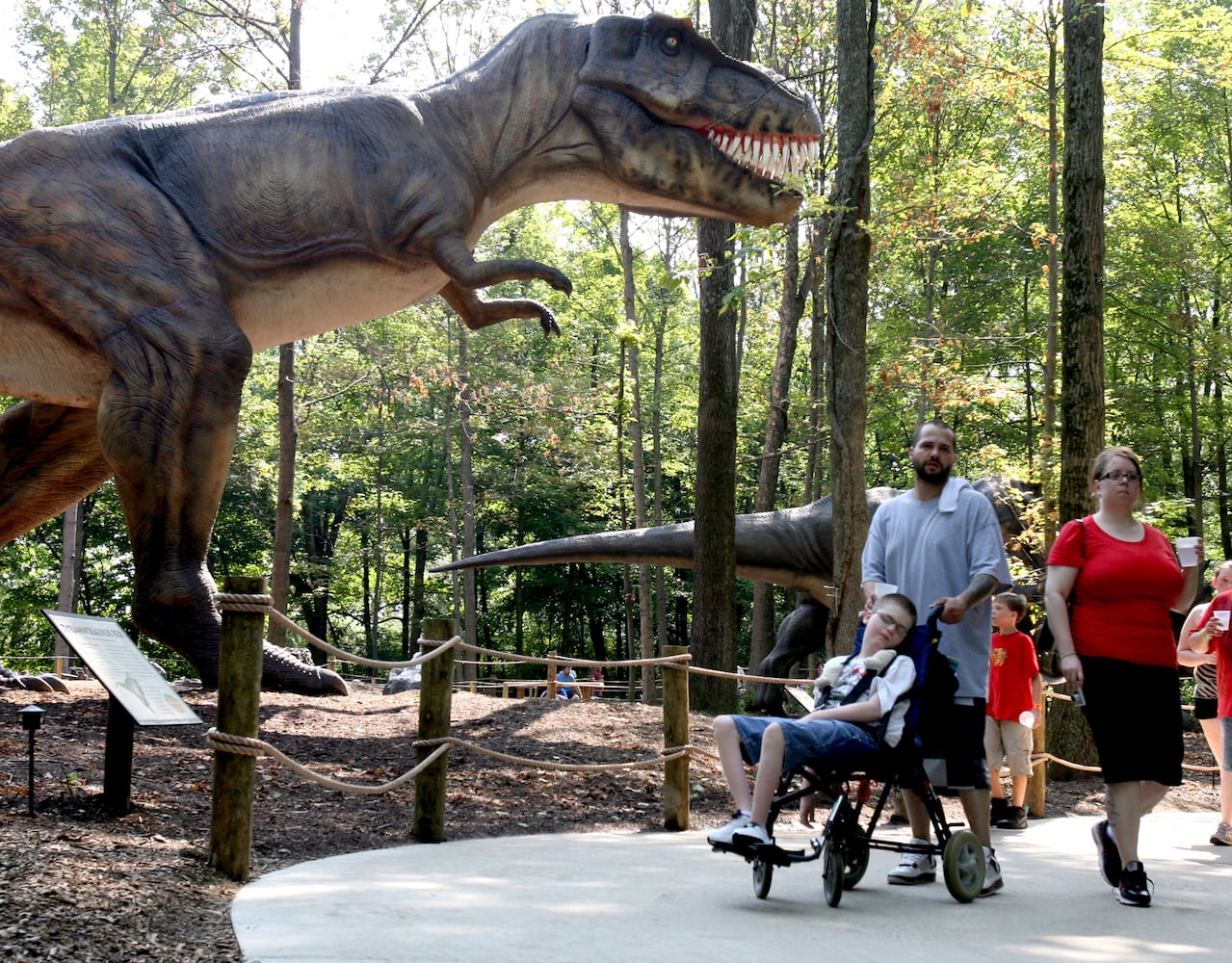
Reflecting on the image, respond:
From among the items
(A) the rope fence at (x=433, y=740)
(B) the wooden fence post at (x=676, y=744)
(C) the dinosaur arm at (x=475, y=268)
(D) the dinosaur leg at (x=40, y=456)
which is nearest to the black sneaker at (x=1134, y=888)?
(A) the rope fence at (x=433, y=740)

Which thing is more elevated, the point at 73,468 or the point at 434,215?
the point at 434,215

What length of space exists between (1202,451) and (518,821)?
23.4 meters

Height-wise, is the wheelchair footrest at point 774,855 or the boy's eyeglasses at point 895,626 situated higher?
the boy's eyeglasses at point 895,626

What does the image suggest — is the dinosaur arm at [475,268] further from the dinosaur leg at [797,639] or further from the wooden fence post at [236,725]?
the dinosaur leg at [797,639]

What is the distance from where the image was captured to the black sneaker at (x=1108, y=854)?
4.20 metres

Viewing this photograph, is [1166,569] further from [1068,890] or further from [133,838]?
[133,838]

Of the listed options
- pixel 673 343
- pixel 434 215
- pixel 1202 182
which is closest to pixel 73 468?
pixel 434 215

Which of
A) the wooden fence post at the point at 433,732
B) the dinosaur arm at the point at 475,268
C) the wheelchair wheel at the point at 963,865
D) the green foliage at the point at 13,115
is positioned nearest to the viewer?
the wheelchair wheel at the point at 963,865

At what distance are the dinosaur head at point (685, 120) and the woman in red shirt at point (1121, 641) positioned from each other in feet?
10.5

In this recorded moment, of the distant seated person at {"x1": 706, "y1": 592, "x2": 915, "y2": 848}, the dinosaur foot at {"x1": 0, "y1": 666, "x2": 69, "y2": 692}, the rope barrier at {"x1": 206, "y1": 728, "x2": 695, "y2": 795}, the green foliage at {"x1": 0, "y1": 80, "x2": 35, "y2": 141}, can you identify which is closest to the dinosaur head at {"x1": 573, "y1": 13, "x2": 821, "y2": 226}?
the rope barrier at {"x1": 206, "y1": 728, "x2": 695, "y2": 795}

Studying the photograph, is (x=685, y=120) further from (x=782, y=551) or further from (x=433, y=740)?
(x=782, y=551)

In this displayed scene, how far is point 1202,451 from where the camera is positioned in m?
26.0

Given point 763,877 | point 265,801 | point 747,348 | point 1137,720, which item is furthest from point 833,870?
point 747,348

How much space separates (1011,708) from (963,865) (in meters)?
3.14
